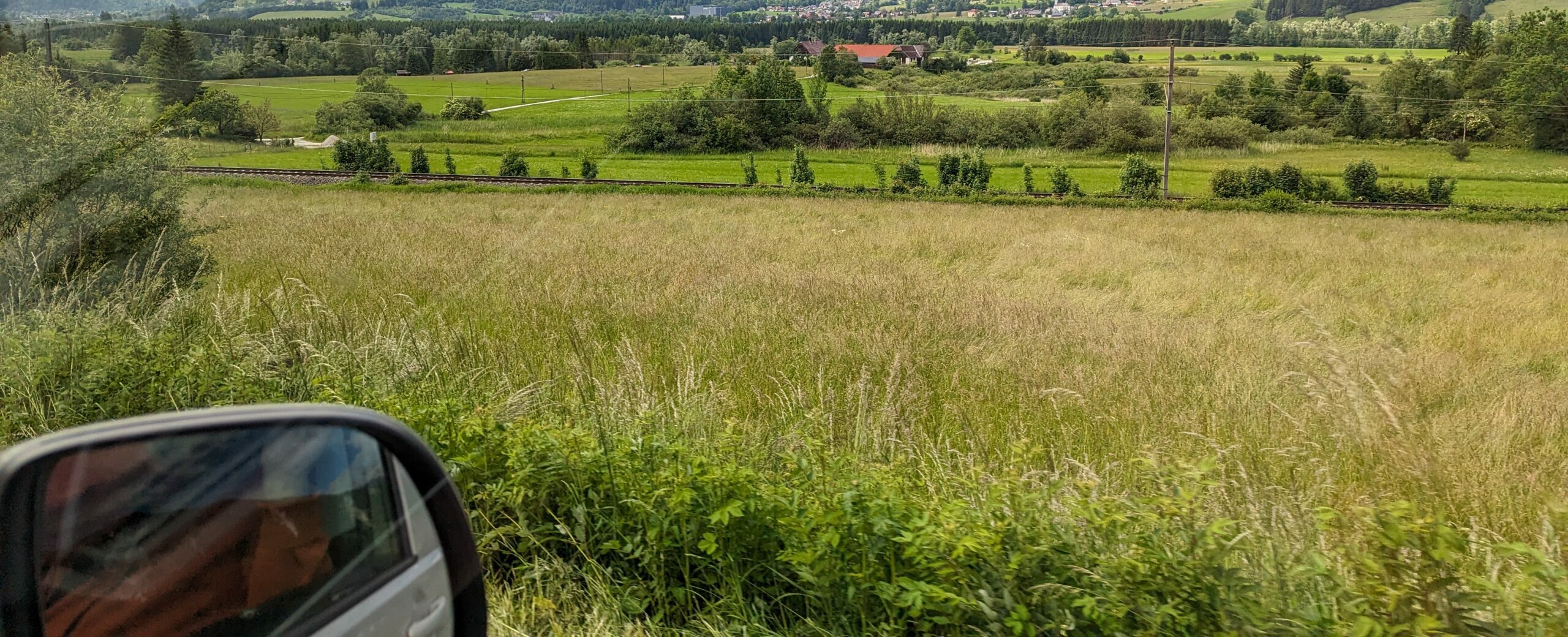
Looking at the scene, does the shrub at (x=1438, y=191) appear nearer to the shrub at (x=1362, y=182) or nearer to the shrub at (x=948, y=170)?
the shrub at (x=1362, y=182)

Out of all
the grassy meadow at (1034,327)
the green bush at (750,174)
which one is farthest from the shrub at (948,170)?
the grassy meadow at (1034,327)

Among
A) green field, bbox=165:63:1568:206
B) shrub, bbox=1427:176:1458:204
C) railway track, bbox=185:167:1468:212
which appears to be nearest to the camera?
railway track, bbox=185:167:1468:212

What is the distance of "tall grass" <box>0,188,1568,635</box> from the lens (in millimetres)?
3219

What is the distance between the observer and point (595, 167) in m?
43.2

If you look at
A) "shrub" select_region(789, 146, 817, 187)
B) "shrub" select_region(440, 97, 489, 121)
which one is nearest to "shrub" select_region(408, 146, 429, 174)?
"shrub" select_region(440, 97, 489, 121)

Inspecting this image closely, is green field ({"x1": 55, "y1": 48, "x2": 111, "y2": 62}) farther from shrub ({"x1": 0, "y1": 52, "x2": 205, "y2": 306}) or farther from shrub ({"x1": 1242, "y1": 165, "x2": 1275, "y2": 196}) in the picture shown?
shrub ({"x1": 1242, "y1": 165, "x2": 1275, "y2": 196})

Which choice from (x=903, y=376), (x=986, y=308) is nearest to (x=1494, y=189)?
(x=986, y=308)

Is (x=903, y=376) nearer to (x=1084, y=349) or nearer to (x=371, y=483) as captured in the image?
(x=1084, y=349)

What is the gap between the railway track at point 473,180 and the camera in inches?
1432

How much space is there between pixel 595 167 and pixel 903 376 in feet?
123

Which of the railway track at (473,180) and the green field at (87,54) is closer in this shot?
the green field at (87,54)

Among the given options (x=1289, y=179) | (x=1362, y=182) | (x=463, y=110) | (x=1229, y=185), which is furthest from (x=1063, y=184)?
(x=463, y=110)

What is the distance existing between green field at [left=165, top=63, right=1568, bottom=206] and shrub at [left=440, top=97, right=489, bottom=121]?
61 cm

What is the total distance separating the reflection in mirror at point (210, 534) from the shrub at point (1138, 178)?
4050 centimetres
